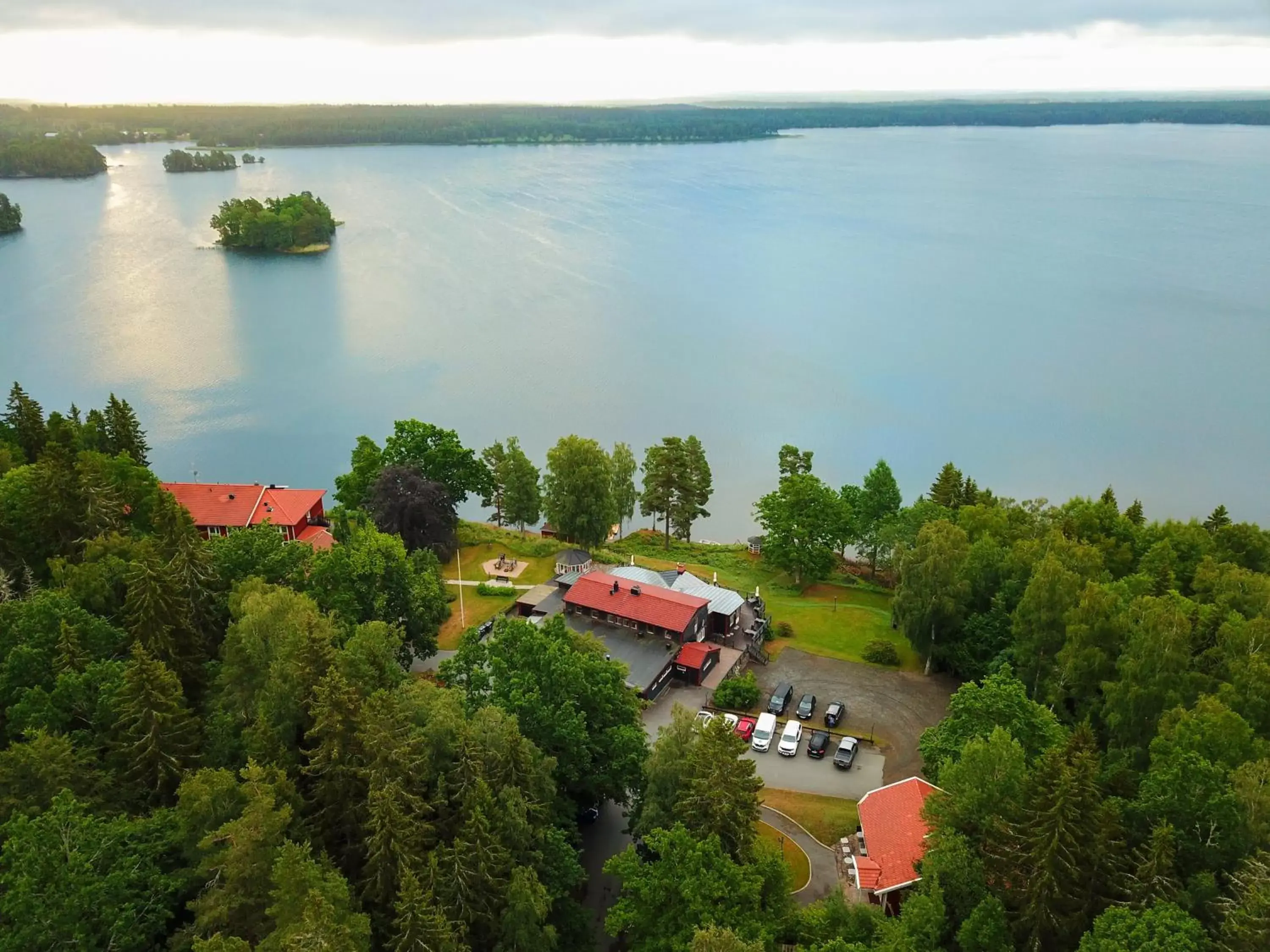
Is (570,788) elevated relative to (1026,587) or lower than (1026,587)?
lower

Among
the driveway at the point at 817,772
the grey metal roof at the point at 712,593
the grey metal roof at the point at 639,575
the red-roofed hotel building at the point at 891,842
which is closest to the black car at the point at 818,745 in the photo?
the driveway at the point at 817,772

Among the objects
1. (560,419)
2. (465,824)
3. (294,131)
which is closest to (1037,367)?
(560,419)

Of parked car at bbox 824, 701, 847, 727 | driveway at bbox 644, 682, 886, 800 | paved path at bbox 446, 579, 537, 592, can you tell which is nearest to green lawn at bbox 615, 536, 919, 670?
parked car at bbox 824, 701, 847, 727

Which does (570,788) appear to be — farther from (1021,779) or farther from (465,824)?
(1021,779)

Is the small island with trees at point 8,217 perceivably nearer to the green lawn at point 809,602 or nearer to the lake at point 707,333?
the lake at point 707,333

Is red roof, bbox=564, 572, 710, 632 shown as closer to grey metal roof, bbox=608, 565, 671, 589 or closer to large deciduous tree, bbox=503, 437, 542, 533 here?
grey metal roof, bbox=608, 565, 671, 589
